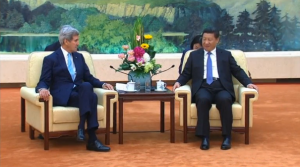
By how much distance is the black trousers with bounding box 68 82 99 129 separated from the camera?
609 centimetres

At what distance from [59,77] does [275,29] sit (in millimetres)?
8044

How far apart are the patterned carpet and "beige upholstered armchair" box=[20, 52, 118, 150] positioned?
19 centimetres

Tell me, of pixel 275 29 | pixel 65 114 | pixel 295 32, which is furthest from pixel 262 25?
pixel 65 114

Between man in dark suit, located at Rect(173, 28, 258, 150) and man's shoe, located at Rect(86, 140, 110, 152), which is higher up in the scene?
man in dark suit, located at Rect(173, 28, 258, 150)

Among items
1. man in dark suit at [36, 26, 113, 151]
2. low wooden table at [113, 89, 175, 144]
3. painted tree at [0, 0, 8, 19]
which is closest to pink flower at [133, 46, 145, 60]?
low wooden table at [113, 89, 175, 144]

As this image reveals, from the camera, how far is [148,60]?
267 inches

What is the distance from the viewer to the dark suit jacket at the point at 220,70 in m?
6.73

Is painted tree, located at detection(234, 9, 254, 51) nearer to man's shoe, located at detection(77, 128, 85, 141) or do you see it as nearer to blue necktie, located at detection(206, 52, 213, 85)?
blue necktie, located at detection(206, 52, 213, 85)

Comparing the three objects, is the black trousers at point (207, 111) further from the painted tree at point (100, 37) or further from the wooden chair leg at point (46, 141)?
the painted tree at point (100, 37)

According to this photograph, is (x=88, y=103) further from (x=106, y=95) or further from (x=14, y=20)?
(x=14, y=20)

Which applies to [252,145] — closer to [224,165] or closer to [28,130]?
[224,165]

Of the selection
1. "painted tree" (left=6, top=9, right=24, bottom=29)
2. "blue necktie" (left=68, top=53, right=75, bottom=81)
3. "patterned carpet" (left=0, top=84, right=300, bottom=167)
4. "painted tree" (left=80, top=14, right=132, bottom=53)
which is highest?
"painted tree" (left=6, top=9, right=24, bottom=29)

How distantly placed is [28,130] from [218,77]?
7.46 ft

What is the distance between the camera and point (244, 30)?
1348 cm
